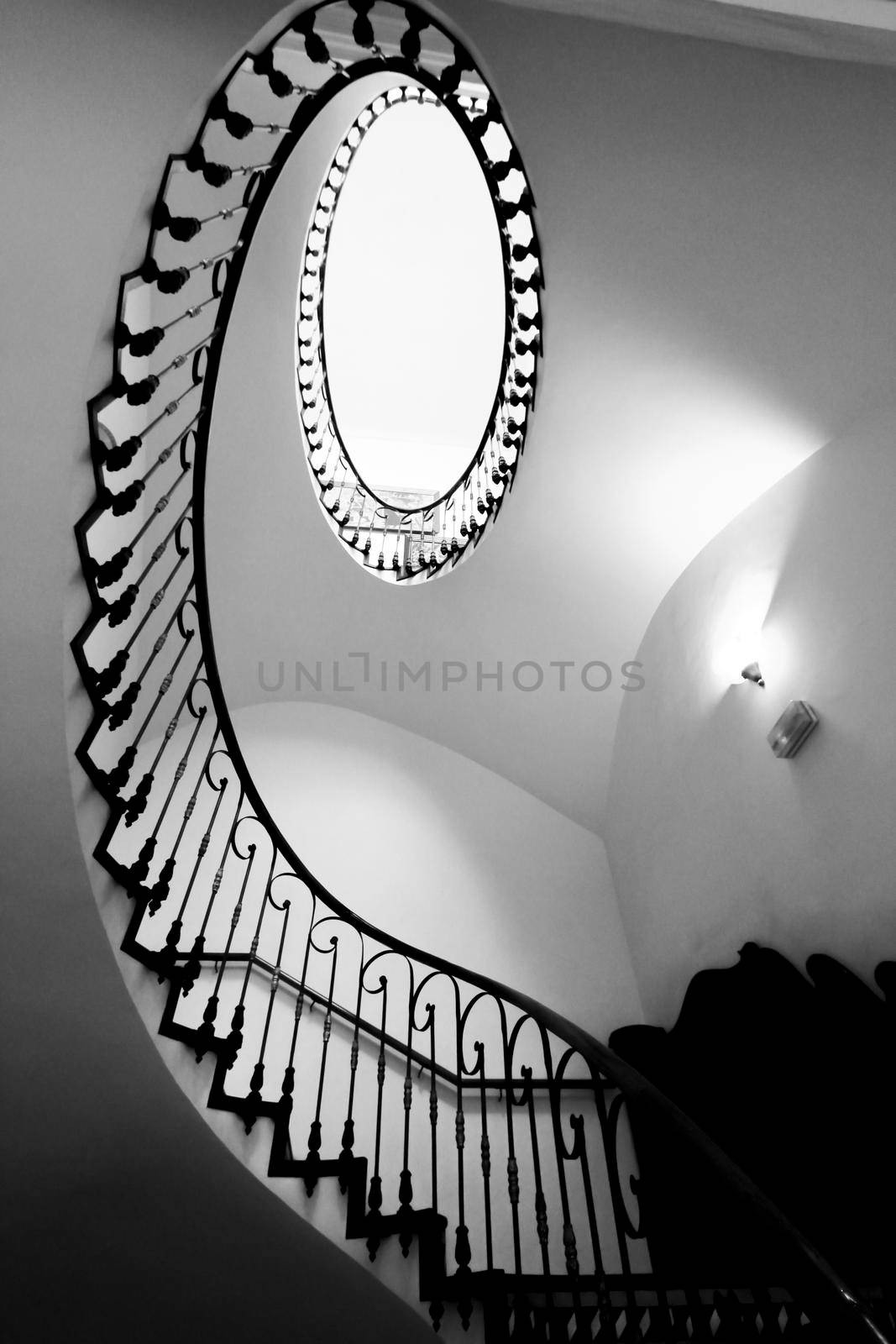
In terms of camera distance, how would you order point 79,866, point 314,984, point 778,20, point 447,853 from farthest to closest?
point 447,853 < point 314,984 < point 79,866 < point 778,20

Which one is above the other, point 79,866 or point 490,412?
point 490,412

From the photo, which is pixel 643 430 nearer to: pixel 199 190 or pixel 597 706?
pixel 597 706

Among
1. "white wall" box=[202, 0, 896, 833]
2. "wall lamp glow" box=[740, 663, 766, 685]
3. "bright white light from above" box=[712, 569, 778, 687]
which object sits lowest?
"wall lamp glow" box=[740, 663, 766, 685]

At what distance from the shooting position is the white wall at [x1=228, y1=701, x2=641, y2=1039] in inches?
206

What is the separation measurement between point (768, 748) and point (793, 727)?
12.5 inches

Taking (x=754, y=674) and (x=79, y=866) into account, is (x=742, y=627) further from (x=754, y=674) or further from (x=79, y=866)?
(x=79, y=866)

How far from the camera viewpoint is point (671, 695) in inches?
201

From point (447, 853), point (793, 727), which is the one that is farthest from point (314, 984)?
point (793, 727)

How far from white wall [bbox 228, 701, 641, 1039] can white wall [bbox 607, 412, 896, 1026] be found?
304mm

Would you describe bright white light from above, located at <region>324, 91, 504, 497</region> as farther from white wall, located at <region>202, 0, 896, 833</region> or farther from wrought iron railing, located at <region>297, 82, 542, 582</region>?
white wall, located at <region>202, 0, 896, 833</region>

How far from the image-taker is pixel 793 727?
152 inches

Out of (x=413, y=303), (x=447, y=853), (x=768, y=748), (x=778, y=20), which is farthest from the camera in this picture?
(x=413, y=303)

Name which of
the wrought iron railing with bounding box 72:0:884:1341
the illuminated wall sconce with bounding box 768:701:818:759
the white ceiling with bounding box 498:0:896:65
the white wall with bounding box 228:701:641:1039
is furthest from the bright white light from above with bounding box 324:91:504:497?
the white ceiling with bounding box 498:0:896:65

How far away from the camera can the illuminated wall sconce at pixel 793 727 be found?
150 inches
